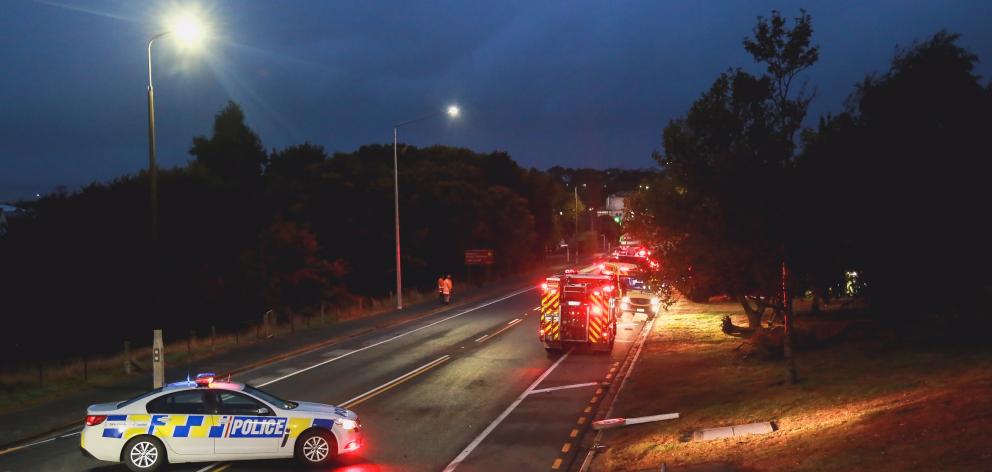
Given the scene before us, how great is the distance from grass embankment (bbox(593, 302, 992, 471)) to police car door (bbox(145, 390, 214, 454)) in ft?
20.2

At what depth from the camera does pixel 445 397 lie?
61.8 ft

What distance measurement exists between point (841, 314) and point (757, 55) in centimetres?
1565

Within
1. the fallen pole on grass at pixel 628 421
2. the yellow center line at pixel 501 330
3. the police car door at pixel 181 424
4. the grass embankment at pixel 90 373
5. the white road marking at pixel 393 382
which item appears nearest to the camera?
the police car door at pixel 181 424

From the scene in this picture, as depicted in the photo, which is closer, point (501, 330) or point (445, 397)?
point (445, 397)

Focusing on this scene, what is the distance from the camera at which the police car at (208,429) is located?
39.2ft

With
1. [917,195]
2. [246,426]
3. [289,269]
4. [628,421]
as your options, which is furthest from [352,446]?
[289,269]

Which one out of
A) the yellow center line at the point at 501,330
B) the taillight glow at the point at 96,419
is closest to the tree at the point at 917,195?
the taillight glow at the point at 96,419

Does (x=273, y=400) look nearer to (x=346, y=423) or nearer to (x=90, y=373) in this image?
(x=346, y=423)

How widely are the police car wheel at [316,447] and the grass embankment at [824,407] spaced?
4.25 meters

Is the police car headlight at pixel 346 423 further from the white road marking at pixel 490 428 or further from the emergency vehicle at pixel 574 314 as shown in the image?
the emergency vehicle at pixel 574 314

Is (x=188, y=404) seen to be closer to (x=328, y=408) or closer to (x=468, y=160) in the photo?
(x=328, y=408)

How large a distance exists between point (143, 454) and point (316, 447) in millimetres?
2545

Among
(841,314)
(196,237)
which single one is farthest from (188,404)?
(196,237)

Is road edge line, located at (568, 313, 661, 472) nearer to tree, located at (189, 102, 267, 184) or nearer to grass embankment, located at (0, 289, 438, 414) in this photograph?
grass embankment, located at (0, 289, 438, 414)
